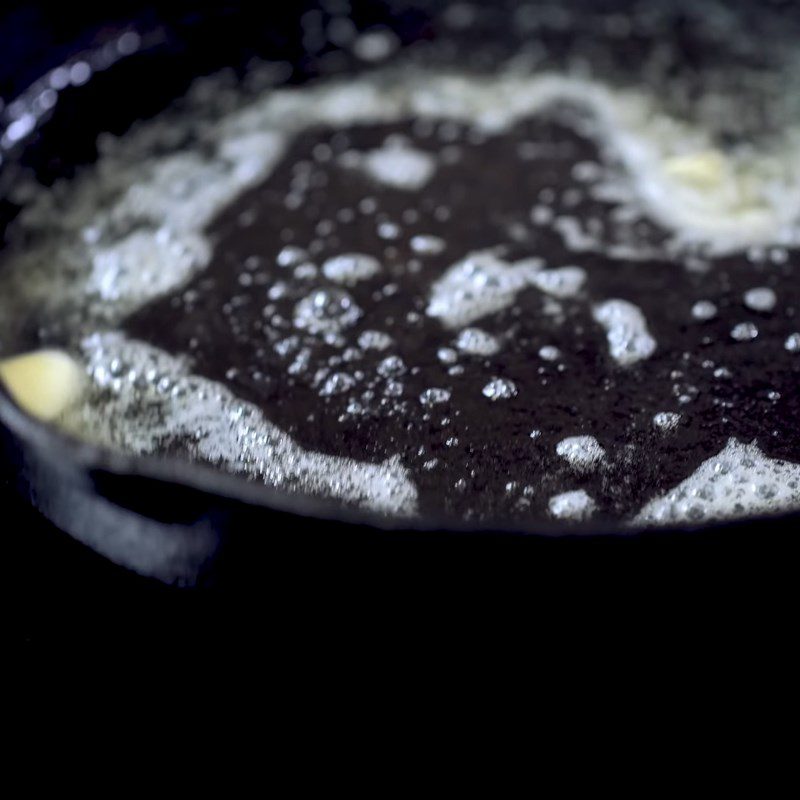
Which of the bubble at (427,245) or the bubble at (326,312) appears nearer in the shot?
the bubble at (326,312)

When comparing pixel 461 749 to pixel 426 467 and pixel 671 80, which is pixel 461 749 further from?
pixel 671 80

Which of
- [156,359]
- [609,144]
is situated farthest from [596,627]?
[609,144]

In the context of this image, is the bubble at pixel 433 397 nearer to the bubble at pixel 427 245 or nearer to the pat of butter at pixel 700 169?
the bubble at pixel 427 245

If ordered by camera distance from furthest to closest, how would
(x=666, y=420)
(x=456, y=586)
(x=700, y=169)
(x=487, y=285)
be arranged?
(x=700, y=169) → (x=487, y=285) → (x=666, y=420) → (x=456, y=586)

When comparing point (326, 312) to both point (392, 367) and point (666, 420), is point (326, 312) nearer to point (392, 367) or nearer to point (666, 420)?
point (392, 367)

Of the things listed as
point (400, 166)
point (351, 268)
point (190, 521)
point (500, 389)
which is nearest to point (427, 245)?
point (351, 268)

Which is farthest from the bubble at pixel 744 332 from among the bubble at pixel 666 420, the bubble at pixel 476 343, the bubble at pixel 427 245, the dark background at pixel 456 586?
the dark background at pixel 456 586
